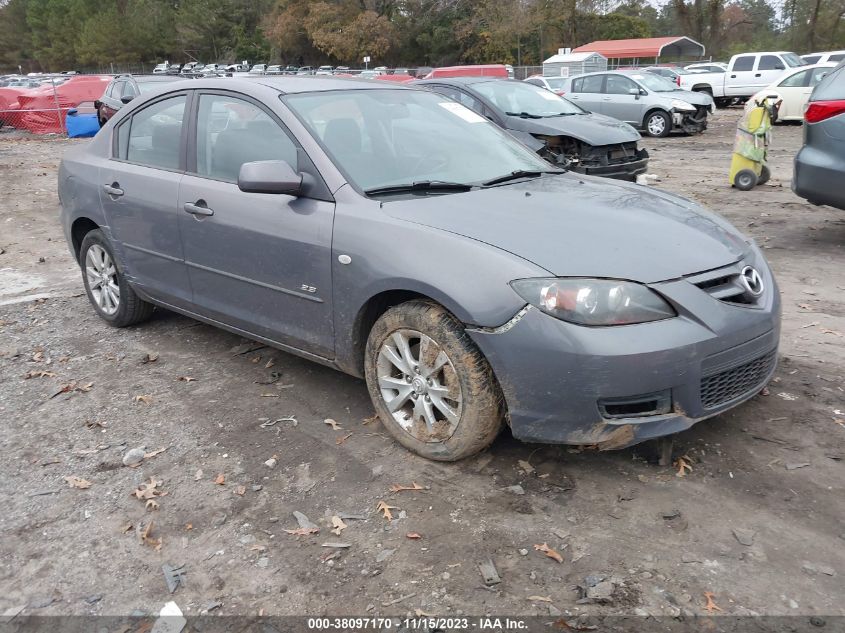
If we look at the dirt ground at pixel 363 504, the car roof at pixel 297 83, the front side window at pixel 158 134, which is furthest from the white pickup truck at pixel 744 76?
the front side window at pixel 158 134

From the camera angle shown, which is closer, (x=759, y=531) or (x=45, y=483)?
(x=759, y=531)

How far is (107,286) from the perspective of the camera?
5.41 m

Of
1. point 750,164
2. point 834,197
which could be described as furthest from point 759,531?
point 750,164

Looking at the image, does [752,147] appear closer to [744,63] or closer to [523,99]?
[523,99]

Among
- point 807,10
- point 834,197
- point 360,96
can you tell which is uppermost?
point 807,10

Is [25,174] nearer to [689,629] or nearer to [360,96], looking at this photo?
[360,96]

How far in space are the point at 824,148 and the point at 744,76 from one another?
22397mm

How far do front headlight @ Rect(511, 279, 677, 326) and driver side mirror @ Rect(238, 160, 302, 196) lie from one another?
1.35 metres

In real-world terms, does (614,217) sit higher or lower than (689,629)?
higher

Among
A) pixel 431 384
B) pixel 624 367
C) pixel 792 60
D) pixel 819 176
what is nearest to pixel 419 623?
pixel 431 384

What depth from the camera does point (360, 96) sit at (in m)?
4.21

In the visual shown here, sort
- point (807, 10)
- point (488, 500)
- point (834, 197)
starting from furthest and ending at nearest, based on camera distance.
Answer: point (807, 10)
point (834, 197)
point (488, 500)

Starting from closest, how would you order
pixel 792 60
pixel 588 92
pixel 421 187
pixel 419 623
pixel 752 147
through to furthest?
pixel 419 623, pixel 421 187, pixel 752 147, pixel 588 92, pixel 792 60

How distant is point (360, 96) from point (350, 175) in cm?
76
